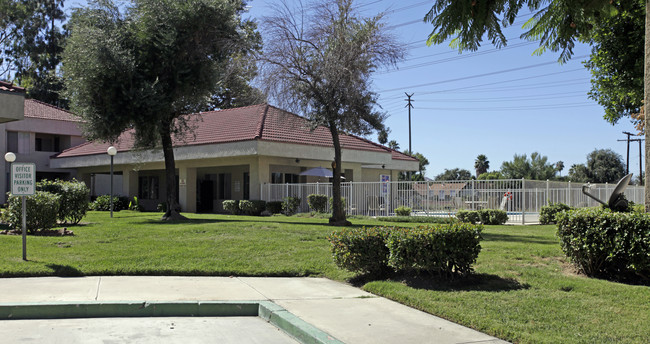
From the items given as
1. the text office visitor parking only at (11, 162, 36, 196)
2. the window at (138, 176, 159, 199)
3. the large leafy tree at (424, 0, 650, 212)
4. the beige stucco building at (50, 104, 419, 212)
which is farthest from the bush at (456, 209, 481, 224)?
the window at (138, 176, 159, 199)

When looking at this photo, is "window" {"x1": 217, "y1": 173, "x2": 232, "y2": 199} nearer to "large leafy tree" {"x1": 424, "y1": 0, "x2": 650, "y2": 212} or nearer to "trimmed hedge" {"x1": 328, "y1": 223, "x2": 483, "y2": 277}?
"trimmed hedge" {"x1": 328, "y1": 223, "x2": 483, "y2": 277}

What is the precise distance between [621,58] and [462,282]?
23.5 ft

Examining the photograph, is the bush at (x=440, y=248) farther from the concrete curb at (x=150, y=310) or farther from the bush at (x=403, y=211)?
the bush at (x=403, y=211)

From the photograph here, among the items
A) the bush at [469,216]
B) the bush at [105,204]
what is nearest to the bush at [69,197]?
the bush at [469,216]

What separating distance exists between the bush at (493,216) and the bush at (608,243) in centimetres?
1233

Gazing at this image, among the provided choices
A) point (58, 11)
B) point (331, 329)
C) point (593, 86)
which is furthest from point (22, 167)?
point (58, 11)

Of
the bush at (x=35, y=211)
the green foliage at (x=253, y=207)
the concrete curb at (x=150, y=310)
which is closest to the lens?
the concrete curb at (x=150, y=310)

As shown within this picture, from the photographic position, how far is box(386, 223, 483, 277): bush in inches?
309

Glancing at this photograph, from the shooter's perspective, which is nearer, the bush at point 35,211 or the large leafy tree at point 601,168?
the bush at point 35,211

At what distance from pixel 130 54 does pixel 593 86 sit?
15045 mm

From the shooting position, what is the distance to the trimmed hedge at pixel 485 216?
2052 centimetres

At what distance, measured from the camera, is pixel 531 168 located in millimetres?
70500

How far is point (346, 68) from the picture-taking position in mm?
17750

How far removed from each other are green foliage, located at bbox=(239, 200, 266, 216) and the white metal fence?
94 cm
